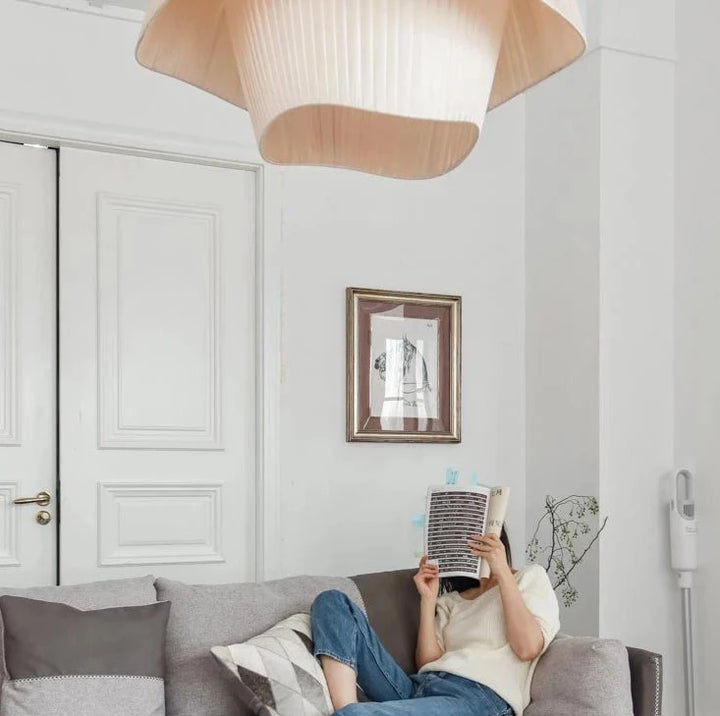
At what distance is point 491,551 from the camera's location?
2889 mm

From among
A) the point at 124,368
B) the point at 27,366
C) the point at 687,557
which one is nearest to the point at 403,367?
the point at 124,368

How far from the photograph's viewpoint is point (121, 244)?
351cm

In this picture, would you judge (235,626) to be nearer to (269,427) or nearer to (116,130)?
(269,427)

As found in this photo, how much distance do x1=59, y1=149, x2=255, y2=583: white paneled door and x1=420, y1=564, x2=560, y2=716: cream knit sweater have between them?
3.11 feet

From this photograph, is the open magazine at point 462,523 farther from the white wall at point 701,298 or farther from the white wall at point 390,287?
the white wall at point 701,298

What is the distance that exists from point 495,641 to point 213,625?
759mm

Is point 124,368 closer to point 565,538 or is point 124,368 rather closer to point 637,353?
point 565,538

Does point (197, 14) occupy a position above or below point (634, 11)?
below

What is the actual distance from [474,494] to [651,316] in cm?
128

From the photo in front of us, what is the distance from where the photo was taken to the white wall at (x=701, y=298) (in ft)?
12.0

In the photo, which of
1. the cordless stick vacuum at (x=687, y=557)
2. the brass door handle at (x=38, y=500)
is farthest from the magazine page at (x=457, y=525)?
the brass door handle at (x=38, y=500)

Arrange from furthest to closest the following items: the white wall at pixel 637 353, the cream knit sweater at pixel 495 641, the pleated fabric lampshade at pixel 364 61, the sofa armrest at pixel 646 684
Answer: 1. the white wall at pixel 637 353
2. the cream knit sweater at pixel 495 641
3. the sofa armrest at pixel 646 684
4. the pleated fabric lampshade at pixel 364 61

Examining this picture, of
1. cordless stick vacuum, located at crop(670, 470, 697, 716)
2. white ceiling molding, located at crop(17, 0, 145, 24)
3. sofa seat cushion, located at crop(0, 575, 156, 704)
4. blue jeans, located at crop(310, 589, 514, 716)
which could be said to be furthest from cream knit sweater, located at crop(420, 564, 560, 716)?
white ceiling molding, located at crop(17, 0, 145, 24)

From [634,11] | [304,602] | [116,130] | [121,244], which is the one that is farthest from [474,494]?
[634,11]
